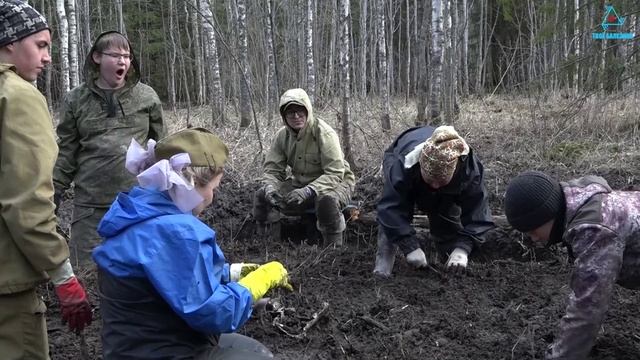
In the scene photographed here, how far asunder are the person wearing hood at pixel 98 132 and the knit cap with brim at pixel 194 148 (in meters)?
2.10

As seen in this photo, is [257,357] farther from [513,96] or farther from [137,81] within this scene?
[513,96]

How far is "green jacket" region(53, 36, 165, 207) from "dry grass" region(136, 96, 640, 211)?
3114mm

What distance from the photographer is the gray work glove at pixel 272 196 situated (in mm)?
5633

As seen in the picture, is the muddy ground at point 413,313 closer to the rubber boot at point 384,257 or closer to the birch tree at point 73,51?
the rubber boot at point 384,257

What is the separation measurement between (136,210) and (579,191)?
6.24 feet

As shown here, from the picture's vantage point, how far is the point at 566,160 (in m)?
7.69

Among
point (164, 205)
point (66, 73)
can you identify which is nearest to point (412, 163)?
point (164, 205)

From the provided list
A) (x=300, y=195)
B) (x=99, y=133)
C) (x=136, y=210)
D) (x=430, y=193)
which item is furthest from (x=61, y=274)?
(x=300, y=195)

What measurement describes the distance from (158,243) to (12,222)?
675 millimetres

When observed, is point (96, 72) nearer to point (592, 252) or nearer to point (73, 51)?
point (592, 252)

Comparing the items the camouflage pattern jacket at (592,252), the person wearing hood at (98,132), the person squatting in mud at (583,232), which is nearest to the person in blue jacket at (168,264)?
the person squatting in mud at (583,232)

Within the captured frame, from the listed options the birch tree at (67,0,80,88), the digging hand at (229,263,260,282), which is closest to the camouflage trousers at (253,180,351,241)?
the digging hand at (229,263,260,282)

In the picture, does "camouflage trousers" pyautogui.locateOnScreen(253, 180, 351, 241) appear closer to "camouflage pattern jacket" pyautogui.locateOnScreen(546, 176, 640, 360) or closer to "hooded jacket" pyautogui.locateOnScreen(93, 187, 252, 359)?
"camouflage pattern jacket" pyautogui.locateOnScreen(546, 176, 640, 360)

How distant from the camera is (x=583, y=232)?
2.52 meters
